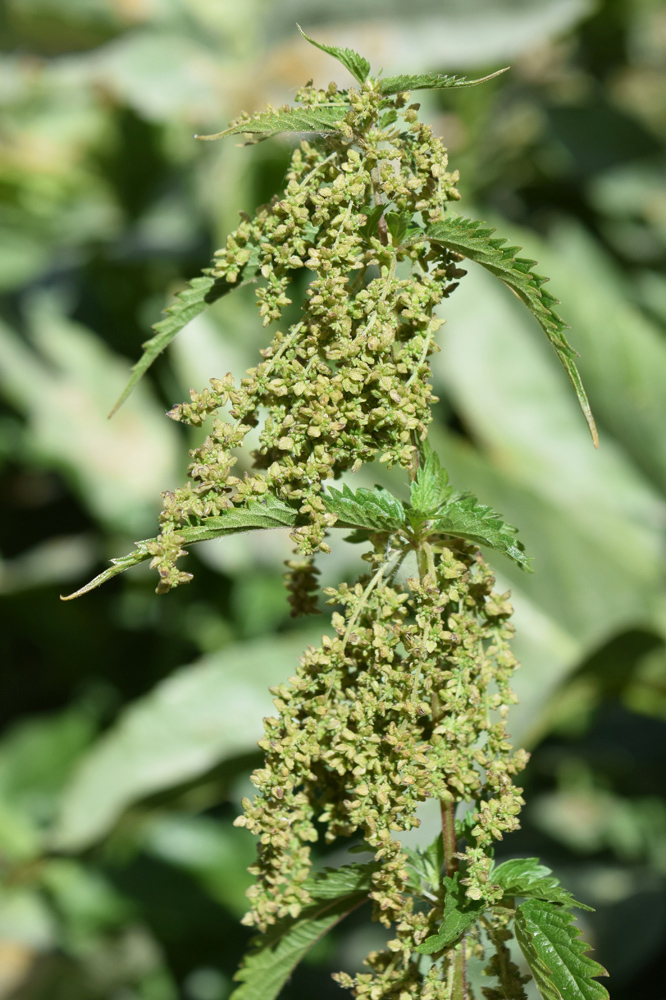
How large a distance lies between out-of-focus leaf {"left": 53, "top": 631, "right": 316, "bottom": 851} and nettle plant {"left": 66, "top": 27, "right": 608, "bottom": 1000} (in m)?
0.70

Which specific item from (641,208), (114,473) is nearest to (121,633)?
(114,473)

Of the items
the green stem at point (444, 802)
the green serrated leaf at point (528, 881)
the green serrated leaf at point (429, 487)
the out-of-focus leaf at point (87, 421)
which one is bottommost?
the green serrated leaf at point (528, 881)

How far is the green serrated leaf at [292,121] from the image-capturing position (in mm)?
477

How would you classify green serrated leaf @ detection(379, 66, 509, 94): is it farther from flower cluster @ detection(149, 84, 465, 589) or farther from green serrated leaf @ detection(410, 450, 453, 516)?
green serrated leaf @ detection(410, 450, 453, 516)

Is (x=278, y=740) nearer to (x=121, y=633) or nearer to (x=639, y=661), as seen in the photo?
(x=639, y=661)

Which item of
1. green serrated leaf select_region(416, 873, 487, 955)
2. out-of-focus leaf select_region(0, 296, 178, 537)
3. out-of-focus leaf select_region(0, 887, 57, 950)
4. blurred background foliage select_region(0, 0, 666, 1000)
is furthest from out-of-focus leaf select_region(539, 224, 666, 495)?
out-of-focus leaf select_region(0, 887, 57, 950)

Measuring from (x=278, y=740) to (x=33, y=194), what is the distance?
1.99m

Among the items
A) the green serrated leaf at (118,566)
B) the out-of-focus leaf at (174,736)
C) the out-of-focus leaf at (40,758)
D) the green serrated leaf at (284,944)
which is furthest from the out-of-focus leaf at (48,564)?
the green serrated leaf at (118,566)

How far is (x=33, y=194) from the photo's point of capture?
2.22m

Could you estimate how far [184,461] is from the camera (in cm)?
190

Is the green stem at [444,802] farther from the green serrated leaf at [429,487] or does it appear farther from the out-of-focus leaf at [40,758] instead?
the out-of-focus leaf at [40,758]

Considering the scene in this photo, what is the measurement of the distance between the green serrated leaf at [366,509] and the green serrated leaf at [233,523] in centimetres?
2

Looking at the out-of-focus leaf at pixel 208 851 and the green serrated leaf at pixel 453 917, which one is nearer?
the green serrated leaf at pixel 453 917

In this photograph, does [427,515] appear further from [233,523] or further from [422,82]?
[422,82]
